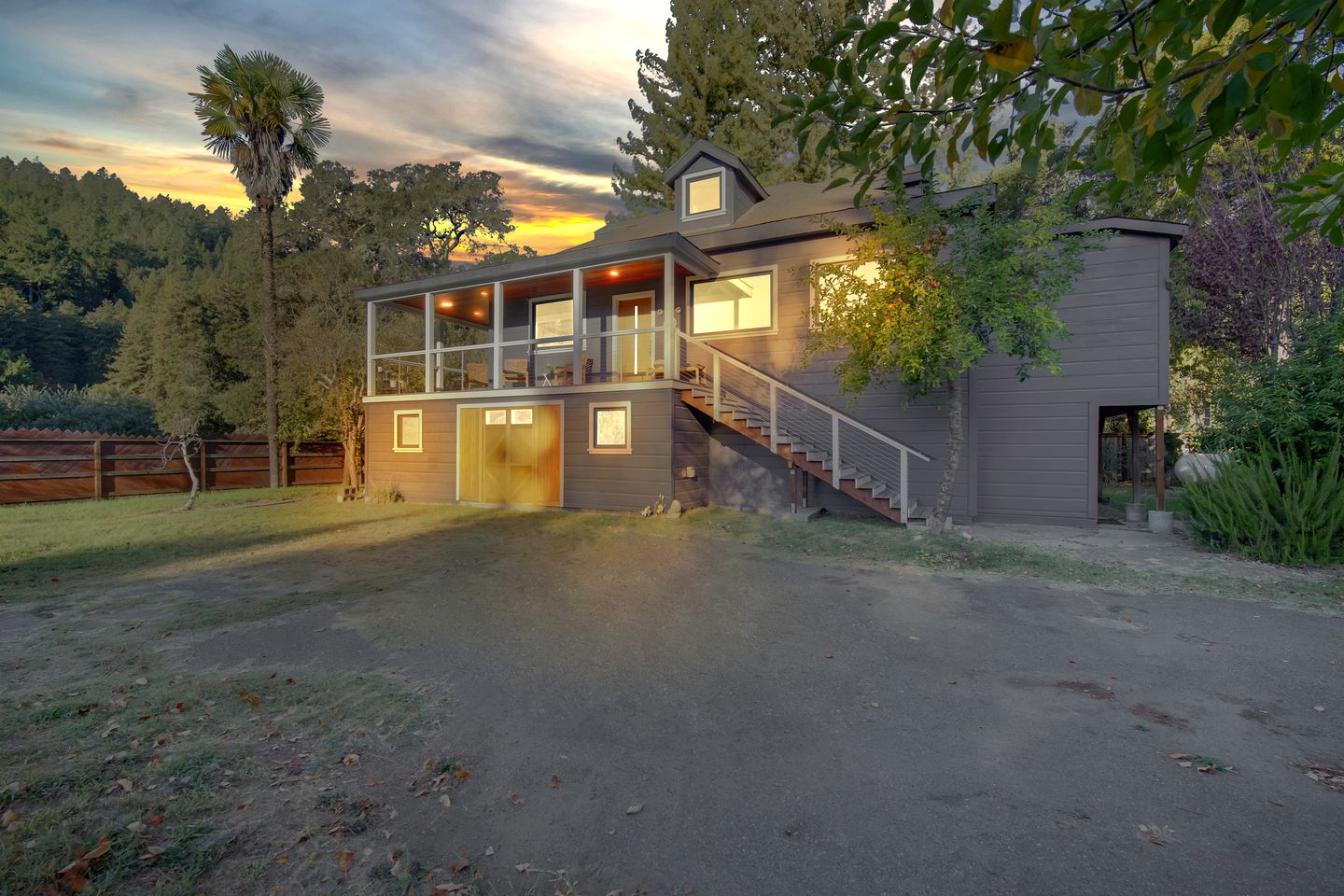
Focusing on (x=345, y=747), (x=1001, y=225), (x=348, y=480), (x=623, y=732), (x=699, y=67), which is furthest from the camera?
(x=699, y=67)

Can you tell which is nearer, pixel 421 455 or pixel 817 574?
pixel 817 574

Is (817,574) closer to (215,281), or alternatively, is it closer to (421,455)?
(421,455)

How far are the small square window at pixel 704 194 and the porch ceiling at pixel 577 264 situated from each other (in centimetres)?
191

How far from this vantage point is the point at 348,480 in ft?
50.3

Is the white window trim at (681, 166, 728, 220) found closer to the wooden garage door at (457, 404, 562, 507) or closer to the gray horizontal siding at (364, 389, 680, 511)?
the gray horizontal siding at (364, 389, 680, 511)

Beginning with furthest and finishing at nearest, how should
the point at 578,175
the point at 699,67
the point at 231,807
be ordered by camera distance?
the point at 699,67 < the point at 578,175 < the point at 231,807

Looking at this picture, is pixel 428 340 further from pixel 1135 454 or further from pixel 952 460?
pixel 1135 454

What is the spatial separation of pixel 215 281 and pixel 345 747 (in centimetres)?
3261

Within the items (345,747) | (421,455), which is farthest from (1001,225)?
(421,455)

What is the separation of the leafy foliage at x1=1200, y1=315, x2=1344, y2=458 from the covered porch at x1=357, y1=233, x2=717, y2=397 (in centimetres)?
865

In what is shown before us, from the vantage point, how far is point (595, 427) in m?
12.1

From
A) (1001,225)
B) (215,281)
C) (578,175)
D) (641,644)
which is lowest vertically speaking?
(641,644)

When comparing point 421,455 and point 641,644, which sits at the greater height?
point 421,455

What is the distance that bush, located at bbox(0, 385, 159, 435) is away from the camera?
650 inches
